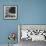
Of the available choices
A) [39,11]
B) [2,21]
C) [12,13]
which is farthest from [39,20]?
[2,21]

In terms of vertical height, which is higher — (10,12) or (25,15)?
(10,12)

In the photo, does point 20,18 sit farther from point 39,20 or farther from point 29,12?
point 39,20

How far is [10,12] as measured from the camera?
4711 millimetres

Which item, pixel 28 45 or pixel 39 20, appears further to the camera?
pixel 39 20

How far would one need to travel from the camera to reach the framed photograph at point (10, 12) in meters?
4.68

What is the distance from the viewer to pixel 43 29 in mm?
4672

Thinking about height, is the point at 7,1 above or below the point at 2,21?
above

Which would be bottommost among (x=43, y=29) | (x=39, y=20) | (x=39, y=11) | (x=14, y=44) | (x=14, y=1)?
(x=14, y=44)

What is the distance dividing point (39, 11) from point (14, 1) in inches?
36.4

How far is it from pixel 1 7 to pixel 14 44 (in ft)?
4.34

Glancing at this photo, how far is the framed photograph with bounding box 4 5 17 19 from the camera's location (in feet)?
15.4

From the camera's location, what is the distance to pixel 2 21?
4695 millimetres

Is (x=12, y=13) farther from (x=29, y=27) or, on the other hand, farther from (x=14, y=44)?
(x=14, y=44)

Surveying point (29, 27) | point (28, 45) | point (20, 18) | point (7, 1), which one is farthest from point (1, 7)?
point (28, 45)
